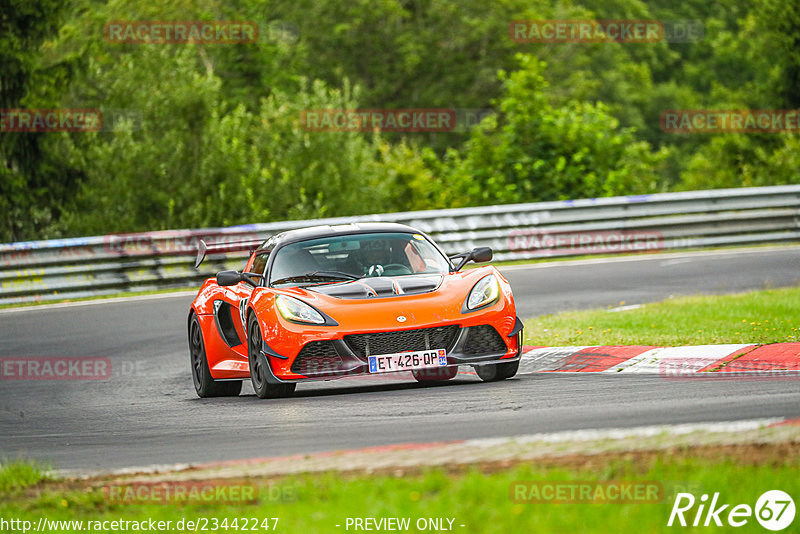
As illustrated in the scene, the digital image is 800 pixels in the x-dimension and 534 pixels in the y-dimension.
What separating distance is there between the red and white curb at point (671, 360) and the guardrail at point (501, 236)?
926 cm

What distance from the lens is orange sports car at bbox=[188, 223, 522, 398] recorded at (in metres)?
9.41

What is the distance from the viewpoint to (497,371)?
401 inches

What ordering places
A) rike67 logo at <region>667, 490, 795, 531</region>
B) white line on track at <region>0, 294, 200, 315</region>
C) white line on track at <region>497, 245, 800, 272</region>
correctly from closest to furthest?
1. rike67 logo at <region>667, 490, 795, 531</region>
2. white line on track at <region>0, 294, 200, 315</region>
3. white line on track at <region>497, 245, 800, 272</region>

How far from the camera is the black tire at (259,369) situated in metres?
9.80

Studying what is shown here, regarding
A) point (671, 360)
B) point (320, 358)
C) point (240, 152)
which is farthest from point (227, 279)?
point (240, 152)

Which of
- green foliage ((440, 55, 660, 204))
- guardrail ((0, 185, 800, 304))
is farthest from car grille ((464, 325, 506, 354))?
green foliage ((440, 55, 660, 204))

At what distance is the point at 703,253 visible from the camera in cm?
2164

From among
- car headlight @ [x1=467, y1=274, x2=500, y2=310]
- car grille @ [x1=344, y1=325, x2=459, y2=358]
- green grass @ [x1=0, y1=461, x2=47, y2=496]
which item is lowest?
green grass @ [x1=0, y1=461, x2=47, y2=496]

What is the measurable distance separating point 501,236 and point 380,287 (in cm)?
1222

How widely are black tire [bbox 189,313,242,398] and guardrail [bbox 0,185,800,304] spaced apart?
28.1ft

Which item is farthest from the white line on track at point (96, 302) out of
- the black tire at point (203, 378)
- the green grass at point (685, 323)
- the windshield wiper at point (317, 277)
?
the windshield wiper at point (317, 277)

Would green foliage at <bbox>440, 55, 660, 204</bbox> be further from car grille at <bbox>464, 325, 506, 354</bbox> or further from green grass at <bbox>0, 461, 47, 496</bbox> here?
green grass at <bbox>0, 461, 47, 496</bbox>

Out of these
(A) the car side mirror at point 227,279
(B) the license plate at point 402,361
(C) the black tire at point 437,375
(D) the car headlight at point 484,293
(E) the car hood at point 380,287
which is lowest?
(C) the black tire at point 437,375

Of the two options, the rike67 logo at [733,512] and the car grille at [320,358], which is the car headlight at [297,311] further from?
the rike67 logo at [733,512]
